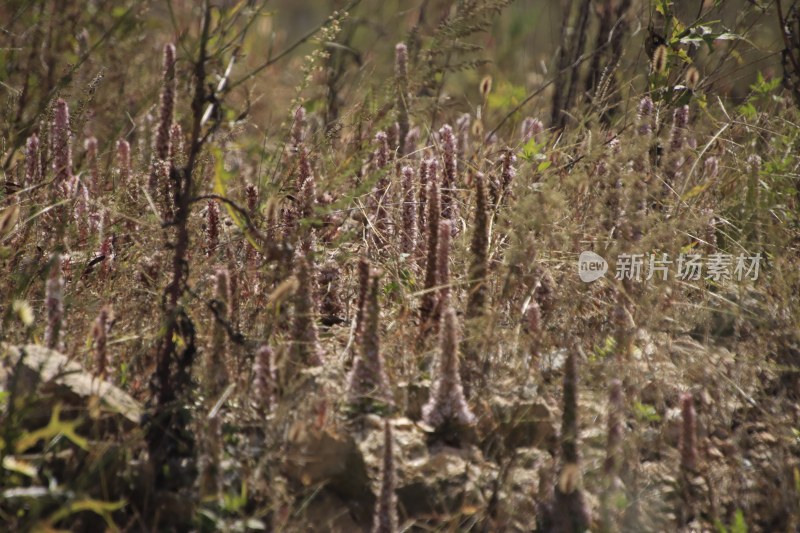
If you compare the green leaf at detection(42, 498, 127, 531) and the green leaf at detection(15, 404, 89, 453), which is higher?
the green leaf at detection(15, 404, 89, 453)

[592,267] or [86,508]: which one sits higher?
[592,267]

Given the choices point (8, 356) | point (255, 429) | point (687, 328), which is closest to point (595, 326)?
point (687, 328)

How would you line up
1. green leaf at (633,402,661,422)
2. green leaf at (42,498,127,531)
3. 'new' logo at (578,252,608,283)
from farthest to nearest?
'new' logo at (578,252,608,283)
green leaf at (633,402,661,422)
green leaf at (42,498,127,531)

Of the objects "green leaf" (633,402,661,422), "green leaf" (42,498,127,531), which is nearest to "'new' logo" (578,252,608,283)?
"green leaf" (633,402,661,422)

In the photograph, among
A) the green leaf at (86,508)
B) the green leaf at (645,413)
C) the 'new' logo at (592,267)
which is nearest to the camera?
the green leaf at (86,508)

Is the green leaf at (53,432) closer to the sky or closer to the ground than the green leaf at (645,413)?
closer to the ground

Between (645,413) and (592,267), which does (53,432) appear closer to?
(645,413)

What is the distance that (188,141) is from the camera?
2.70 meters

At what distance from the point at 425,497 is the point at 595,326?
2.92ft

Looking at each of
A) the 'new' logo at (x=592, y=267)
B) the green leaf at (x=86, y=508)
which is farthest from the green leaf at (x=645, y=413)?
the green leaf at (x=86, y=508)

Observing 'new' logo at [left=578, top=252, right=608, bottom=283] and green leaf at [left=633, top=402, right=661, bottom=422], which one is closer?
green leaf at [left=633, top=402, right=661, bottom=422]

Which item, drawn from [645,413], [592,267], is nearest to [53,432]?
[645,413]

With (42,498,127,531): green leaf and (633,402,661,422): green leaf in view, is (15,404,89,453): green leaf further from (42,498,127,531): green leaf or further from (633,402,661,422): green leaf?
→ (633,402,661,422): green leaf

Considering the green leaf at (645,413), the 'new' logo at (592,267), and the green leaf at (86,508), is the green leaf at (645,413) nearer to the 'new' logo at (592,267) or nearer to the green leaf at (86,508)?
the 'new' logo at (592,267)
